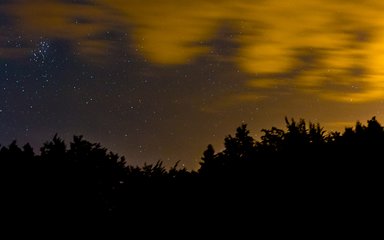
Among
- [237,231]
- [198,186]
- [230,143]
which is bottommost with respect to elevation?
[237,231]

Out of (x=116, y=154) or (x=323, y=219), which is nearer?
(x=323, y=219)

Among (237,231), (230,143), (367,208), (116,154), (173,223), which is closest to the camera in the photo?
(367,208)

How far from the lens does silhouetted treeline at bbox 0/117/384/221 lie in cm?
2427

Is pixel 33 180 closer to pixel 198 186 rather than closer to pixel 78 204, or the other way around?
pixel 78 204

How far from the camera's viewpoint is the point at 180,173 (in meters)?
31.0

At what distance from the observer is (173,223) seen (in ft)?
89.6

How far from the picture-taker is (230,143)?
31766 mm

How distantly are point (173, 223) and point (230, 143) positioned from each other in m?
5.85

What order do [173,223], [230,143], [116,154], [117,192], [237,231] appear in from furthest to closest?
[116,154], [117,192], [230,143], [173,223], [237,231]

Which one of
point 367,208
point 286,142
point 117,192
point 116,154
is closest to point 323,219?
point 367,208

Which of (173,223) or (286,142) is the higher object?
(286,142)

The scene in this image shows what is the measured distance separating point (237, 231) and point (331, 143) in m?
4.84

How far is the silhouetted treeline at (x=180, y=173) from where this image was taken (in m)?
24.3

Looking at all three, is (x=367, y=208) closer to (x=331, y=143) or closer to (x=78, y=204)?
(x=331, y=143)
